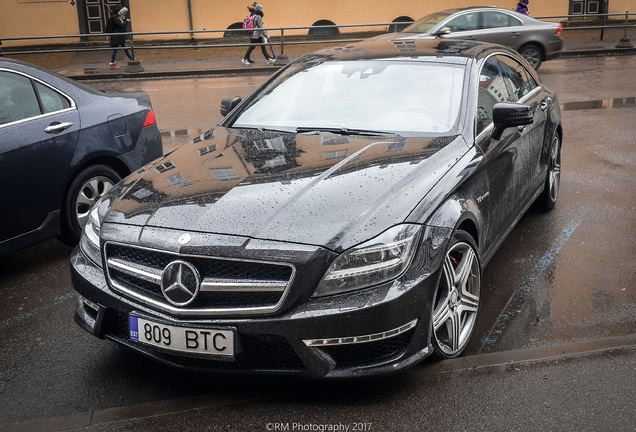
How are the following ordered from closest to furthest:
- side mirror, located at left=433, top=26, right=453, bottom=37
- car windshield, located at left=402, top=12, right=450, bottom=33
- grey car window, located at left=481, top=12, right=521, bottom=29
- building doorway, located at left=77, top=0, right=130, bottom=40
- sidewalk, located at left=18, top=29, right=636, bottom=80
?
side mirror, located at left=433, top=26, right=453, bottom=37 < car windshield, located at left=402, top=12, right=450, bottom=33 < grey car window, located at left=481, top=12, right=521, bottom=29 < sidewalk, located at left=18, top=29, right=636, bottom=80 < building doorway, located at left=77, top=0, right=130, bottom=40

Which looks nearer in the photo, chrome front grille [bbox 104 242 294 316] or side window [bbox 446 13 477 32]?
chrome front grille [bbox 104 242 294 316]

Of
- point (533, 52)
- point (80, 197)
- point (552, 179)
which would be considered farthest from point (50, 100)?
point (533, 52)

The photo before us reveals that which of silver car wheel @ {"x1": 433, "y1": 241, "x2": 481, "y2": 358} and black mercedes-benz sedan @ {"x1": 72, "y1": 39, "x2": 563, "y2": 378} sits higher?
black mercedes-benz sedan @ {"x1": 72, "y1": 39, "x2": 563, "y2": 378}

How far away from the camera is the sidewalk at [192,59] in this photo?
757 inches

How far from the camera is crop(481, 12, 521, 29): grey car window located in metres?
17.8

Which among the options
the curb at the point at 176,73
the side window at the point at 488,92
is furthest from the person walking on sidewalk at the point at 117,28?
the side window at the point at 488,92

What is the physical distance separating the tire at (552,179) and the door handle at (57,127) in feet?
12.4

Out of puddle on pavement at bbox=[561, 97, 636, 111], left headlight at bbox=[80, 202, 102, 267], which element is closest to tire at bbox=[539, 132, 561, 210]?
left headlight at bbox=[80, 202, 102, 267]

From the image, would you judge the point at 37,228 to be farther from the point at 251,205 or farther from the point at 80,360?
the point at 251,205

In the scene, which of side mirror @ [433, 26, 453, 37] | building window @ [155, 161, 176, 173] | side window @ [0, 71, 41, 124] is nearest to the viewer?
building window @ [155, 161, 176, 173]

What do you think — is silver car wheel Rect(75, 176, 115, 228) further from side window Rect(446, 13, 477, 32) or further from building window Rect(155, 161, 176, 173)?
side window Rect(446, 13, 477, 32)

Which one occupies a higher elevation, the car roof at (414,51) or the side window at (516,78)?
the car roof at (414,51)

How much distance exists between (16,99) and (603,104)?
9.86m

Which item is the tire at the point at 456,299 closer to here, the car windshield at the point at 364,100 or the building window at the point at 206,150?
the car windshield at the point at 364,100
